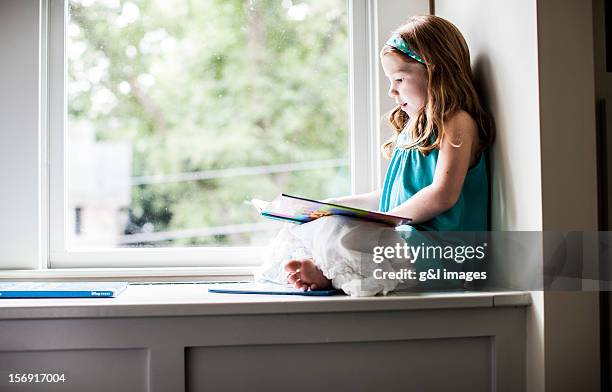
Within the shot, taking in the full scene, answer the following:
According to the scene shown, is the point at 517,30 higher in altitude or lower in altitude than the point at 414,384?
higher

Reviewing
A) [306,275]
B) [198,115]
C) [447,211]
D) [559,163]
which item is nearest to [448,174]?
[447,211]

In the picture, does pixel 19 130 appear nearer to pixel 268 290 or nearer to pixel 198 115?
pixel 198 115

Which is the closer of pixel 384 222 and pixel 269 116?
pixel 384 222

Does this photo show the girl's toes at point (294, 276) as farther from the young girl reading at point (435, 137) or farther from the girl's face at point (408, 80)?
the girl's face at point (408, 80)

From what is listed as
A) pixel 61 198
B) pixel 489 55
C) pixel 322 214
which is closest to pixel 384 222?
pixel 322 214

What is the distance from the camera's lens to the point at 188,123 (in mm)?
1523

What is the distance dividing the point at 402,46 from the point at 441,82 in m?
0.11

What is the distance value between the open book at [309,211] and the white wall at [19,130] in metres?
0.63

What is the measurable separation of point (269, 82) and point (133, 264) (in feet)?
1.92

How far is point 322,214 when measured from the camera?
1.10 m

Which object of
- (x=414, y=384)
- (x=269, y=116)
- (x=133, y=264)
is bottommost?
(x=414, y=384)

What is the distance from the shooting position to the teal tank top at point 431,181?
116 centimetres

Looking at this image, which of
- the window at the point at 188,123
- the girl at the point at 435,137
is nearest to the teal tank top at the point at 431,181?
the girl at the point at 435,137

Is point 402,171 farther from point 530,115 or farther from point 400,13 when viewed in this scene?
point 400,13
